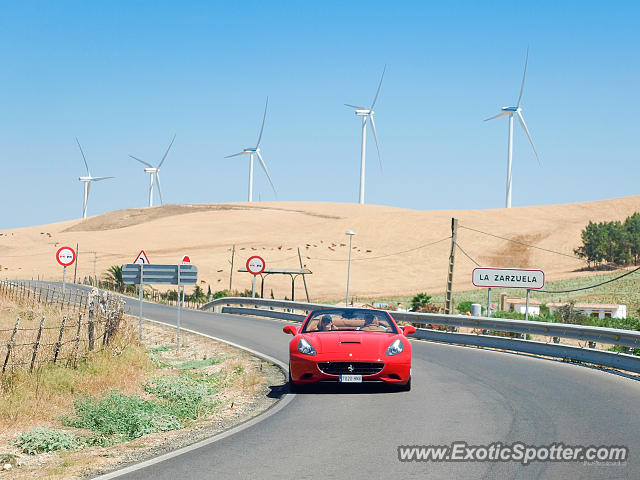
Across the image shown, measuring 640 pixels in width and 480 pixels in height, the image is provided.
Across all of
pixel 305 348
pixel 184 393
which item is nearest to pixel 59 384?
pixel 184 393

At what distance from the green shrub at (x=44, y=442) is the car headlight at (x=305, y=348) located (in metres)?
3.92

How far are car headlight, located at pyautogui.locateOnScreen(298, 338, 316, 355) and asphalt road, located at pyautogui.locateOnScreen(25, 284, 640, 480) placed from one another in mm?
686

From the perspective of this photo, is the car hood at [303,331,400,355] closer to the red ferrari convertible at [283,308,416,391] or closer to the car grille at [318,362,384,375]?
the red ferrari convertible at [283,308,416,391]

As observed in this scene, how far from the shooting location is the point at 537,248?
97688 mm

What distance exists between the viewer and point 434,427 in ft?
30.8

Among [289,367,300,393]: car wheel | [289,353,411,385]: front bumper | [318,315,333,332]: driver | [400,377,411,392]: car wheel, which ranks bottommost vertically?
[289,367,300,393]: car wheel

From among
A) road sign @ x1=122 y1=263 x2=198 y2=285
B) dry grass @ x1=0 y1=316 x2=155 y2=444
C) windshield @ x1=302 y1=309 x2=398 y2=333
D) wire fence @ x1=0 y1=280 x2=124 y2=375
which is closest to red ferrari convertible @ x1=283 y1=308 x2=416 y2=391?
windshield @ x1=302 y1=309 x2=398 y2=333

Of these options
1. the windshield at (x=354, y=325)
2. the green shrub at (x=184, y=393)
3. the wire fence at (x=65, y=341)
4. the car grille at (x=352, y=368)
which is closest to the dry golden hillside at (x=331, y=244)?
the wire fence at (x=65, y=341)

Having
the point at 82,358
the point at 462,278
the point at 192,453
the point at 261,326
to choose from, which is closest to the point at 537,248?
the point at 462,278

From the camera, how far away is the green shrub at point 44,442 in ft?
29.5

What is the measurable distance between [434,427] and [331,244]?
9431 centimetres

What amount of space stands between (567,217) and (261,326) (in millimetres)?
→ 101399

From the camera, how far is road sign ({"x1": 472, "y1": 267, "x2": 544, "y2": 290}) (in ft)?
87.6

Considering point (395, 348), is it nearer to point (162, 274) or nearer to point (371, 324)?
point (371, 324)
